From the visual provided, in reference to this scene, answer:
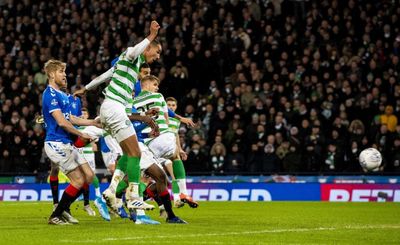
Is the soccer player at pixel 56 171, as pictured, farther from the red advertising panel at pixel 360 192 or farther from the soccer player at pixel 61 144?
the red advertising panel at pixel 360 192

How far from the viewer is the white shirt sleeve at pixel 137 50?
11.6 metres

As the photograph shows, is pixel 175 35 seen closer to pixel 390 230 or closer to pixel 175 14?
pixel 175 14

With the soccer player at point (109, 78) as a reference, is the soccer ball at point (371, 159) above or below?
below

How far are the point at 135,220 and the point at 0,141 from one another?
1497 cm

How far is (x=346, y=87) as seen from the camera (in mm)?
24141

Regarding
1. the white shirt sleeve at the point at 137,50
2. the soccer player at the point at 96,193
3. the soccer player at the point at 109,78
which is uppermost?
the white shirt sleeve at the point at 137,50

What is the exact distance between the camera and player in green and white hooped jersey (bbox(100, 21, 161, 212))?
11867mm

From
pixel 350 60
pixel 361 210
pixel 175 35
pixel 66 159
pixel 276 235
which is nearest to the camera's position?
pixel 276 235

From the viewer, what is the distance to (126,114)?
39.7ft

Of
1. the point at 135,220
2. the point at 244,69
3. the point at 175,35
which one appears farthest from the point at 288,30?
the point at 135,220

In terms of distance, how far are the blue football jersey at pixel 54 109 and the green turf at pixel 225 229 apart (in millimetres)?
1275

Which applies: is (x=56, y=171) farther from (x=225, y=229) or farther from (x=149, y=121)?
(x=225, y=229)

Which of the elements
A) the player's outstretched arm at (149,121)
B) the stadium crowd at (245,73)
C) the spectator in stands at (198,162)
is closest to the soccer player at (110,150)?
the player's outstretched arm at (149,121)

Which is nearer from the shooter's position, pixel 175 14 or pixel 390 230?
pixel 390 230
